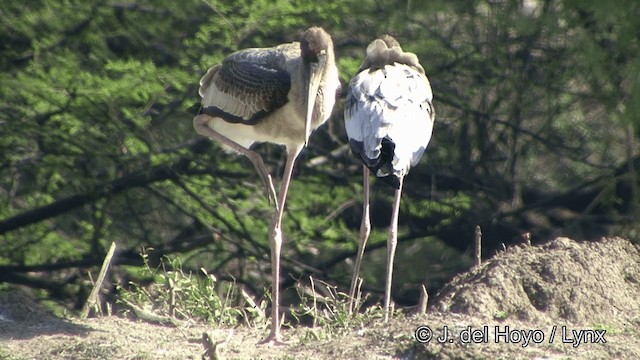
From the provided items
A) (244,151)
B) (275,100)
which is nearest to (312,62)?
(275,100)

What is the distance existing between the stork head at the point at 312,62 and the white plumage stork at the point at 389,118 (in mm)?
261

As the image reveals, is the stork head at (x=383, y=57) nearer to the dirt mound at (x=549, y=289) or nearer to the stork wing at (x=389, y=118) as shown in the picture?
the stork wing at (x=389, y=118)

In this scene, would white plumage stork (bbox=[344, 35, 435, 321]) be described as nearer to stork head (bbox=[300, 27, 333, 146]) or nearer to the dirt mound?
stork head (bbox=[300, 27, 333, 146])

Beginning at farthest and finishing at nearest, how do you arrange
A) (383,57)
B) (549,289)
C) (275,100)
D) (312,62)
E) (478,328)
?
(383,57) < (275,100) < (312,62) < (549,289) < (478,328)

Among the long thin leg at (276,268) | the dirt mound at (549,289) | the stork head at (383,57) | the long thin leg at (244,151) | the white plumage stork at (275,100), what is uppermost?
the stork head at (383,57)

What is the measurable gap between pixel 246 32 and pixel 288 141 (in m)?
3.05

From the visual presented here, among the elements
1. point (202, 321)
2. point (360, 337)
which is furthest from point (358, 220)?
point (360, 337)

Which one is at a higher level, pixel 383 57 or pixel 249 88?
pixel 383 57

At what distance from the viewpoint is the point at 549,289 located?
248 inches

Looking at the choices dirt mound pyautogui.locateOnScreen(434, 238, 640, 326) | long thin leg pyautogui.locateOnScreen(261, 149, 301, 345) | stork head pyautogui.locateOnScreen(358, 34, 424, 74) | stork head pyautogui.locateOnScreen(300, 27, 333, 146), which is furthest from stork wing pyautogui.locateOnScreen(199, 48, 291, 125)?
dirt mound pyautogui.locateOnScreen(434, 238, 640, 326)

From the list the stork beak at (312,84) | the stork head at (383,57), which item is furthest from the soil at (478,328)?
the stork head at (383,57)

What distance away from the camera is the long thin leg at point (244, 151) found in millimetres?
7128

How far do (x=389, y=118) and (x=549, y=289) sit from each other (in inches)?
57.8

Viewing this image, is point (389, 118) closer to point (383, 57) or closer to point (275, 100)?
point (275, 100)
